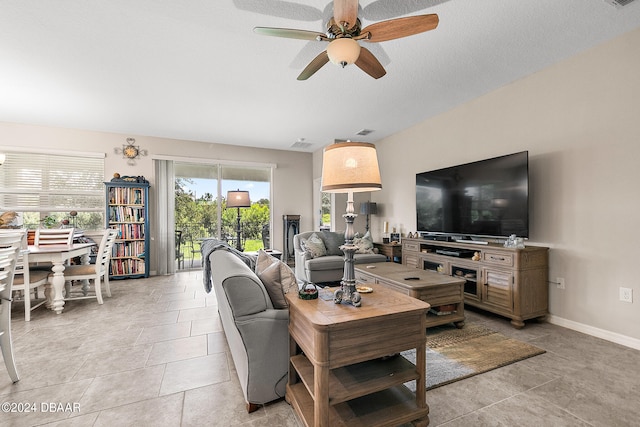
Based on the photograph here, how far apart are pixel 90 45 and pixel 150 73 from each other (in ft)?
1.81

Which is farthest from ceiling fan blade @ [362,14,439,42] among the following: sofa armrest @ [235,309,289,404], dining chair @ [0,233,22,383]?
dining chair @ [0,233,22,383]

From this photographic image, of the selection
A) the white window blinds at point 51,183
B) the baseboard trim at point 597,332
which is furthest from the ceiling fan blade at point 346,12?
the white window blinds at point 51,183

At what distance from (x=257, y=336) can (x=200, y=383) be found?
0.74 metres

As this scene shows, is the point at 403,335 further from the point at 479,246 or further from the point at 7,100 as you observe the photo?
the point at 7,100

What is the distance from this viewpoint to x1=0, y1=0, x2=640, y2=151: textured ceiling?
2.12m

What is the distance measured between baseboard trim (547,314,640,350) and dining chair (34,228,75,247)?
5752 millimetres

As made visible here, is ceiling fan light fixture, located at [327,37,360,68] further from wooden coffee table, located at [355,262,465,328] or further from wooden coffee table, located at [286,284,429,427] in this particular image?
wooden coffee table, located at [355,262,465,328]

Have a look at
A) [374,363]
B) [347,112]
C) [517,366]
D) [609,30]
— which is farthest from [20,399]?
[609,30]

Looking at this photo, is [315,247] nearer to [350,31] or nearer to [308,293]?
[308,293]

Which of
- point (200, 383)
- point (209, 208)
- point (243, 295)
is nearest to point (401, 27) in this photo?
point (243, 295)

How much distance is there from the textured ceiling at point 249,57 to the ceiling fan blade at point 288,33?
22cm

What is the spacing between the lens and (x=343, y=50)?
1.80m

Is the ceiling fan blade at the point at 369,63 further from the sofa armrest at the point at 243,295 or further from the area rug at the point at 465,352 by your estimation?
the area rug at the point at 465,352

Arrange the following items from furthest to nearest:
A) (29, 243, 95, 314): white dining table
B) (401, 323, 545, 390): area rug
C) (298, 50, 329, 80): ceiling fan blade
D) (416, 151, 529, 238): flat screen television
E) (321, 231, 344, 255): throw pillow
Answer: (321, 231, 344, 255): throw pillow < (29, 243, 95, 314): white dining table < (416, 151, 529, 238): flat screen television < (298, 50, 329, 80): ceiling fan blade < (401, 323, 545, 390): area rug
